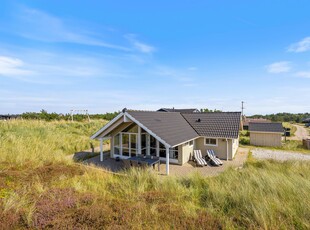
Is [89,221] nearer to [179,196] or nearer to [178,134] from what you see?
[179,196]

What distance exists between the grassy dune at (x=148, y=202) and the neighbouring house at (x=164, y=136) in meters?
4.25

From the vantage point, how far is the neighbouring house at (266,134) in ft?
65.0

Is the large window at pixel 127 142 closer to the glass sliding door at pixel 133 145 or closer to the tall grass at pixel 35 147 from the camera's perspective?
the glass sliding door at pixel 133 145

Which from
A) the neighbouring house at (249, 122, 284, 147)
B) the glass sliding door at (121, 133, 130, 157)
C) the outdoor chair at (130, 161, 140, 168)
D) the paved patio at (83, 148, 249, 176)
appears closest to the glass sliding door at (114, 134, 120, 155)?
the glass sliding door at (121, 133, 130, 157)

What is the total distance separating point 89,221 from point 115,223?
0.68 metres

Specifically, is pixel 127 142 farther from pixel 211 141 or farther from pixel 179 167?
pixel 211 141

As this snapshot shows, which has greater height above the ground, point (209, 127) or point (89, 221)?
point (209, 127)

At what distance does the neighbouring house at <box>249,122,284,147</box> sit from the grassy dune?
42.5 feet

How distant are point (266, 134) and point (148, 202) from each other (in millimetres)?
19831

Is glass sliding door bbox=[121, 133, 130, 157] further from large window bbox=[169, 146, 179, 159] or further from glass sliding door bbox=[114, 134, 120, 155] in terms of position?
large window bbox=[169, 146, 179, 159]

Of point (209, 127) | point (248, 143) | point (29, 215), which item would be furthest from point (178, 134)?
point (248, 143)

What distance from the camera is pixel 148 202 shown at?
5.67 meters

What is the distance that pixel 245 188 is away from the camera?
594 centimetres

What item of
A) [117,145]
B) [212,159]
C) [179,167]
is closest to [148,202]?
[179,167]
